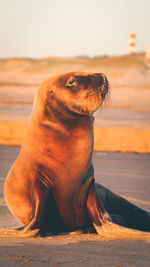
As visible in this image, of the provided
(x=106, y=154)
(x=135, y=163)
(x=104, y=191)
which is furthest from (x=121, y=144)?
(x=104, y=191)

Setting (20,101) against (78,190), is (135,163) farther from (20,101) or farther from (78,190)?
(20,101)

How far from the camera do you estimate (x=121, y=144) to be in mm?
13680

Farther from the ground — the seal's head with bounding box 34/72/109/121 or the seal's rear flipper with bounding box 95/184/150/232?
the seal's head with bounding box 34/72/109/121

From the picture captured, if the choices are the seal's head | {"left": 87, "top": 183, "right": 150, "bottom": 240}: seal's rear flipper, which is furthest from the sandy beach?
the seal's head

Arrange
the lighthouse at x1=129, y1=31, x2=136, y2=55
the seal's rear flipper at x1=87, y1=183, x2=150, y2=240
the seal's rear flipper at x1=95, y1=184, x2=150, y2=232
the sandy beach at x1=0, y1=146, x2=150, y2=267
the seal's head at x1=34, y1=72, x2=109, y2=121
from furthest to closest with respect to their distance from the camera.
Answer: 1. the lighthouse at x1=129, y1=31, x2=136, y2=55
2. the seal's rear flipper at x1=95, y1=184, x2=150, y2=232
3. the seal's rear flipper at x1=87, y1=183, x2=150, y2=240
4. the seal's head at x1=34, y1=72, x2=109, y2=121
5. the sandy beach at x1=0, y1=146, x2=150, y2=267

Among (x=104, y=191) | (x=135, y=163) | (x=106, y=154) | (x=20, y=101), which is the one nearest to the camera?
(x=104, y=191)

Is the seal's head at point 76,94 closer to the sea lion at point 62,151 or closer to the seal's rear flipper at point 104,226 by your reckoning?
the sea lion at point 62,151

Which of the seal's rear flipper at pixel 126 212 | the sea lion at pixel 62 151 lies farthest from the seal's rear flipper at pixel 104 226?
the seal's rear flipper at pixel 126 212

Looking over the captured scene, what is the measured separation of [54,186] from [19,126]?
11.7m

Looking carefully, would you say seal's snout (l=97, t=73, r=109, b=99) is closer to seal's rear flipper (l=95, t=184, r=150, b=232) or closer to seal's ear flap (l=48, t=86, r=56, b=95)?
seal's ear flap (l=48, t=86, r=56, b=95)

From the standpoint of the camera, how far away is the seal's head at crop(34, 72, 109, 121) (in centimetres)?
462

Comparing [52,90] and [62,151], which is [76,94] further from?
[62,151]

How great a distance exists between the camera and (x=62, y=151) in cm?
466

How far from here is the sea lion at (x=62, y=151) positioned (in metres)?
4.64
